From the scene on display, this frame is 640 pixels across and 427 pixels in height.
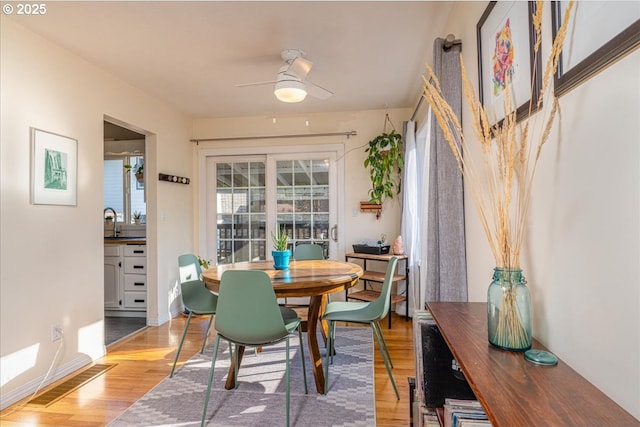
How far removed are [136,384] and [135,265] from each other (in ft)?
Result: 6.28

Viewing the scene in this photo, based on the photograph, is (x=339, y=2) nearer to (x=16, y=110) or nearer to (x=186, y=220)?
(x=16, y=110)

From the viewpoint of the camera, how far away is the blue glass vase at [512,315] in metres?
0.92

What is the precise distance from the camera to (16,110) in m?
2.21

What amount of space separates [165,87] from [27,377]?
8.92ft

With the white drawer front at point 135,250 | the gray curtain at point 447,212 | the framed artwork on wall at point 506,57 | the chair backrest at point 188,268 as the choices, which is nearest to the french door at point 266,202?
the white drawer front at point 135,250

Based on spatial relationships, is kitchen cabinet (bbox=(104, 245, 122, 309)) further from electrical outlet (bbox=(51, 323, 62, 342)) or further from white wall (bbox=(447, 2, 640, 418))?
white wall (bbox=(447, 2, 640, 418))

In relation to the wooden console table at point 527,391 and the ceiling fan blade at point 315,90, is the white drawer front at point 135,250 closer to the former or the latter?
the ceiling fan blade at point 315,90

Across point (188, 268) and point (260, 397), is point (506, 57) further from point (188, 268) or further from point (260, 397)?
point (188, 268)

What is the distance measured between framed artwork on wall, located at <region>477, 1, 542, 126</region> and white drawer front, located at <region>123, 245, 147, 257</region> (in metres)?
3.85

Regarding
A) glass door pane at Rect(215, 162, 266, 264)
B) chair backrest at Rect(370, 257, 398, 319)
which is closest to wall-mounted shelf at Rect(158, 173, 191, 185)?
glass door pane at Rect(215, 162, 266, 264)

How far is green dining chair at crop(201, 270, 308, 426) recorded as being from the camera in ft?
5.93

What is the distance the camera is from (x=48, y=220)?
2.41m

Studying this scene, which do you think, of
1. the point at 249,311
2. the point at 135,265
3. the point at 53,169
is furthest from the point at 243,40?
the point at 135,265

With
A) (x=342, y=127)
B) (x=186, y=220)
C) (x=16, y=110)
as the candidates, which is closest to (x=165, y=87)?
(x=16, y=110)
